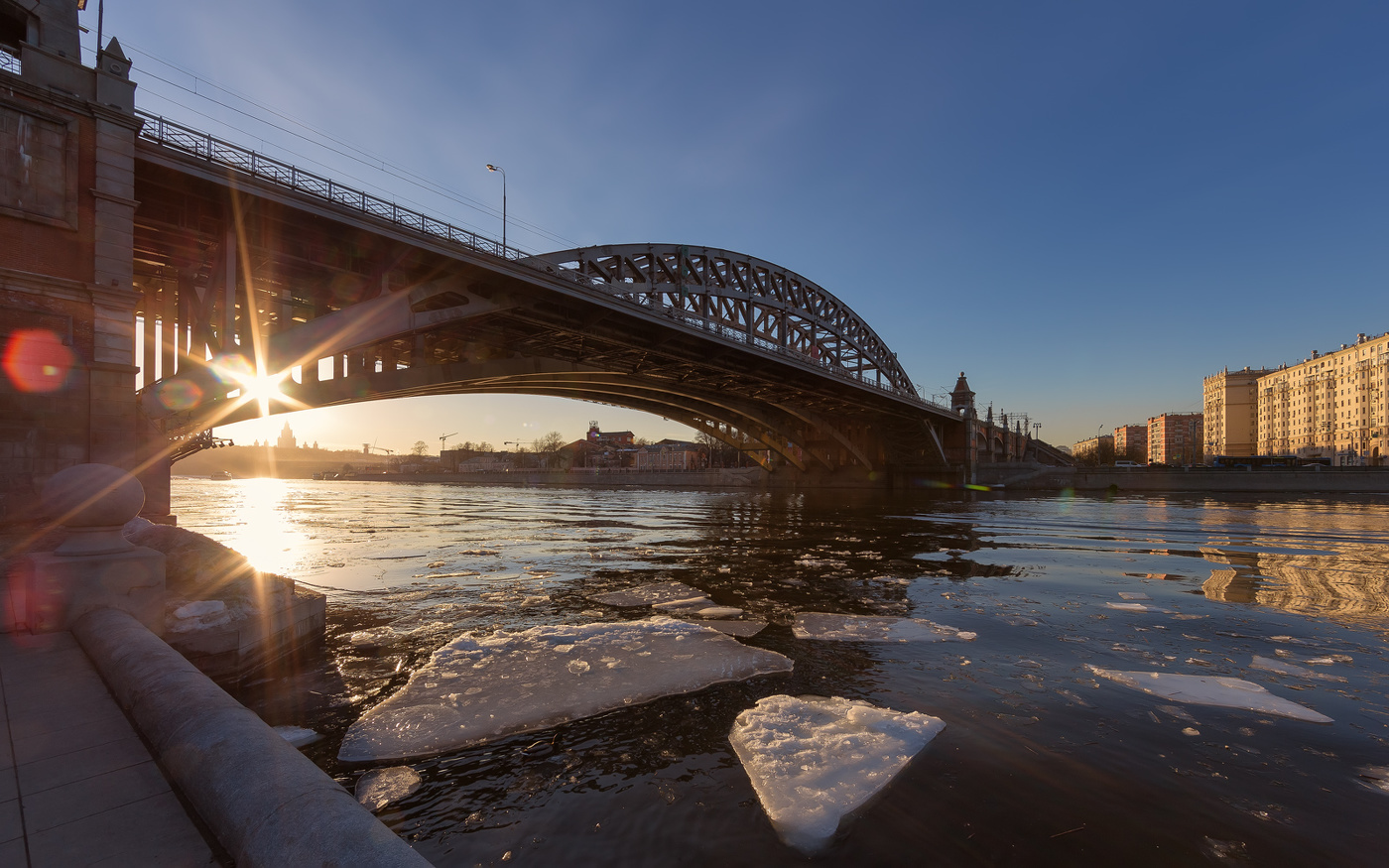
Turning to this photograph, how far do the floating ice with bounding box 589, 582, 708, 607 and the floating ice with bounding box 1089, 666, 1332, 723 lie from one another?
564cm

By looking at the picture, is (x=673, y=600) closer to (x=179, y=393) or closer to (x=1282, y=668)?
(x=1282, y=668)

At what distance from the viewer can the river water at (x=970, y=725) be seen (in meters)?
3.15

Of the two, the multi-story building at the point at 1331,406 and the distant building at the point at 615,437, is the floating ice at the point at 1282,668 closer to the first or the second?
the multi-story building at the point at 1331,406

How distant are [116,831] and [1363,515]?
144ft

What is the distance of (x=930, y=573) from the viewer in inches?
476

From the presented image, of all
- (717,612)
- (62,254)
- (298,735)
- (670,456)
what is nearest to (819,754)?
(298,735)

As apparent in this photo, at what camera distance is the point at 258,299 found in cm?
2741

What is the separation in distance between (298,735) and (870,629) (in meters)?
6.02

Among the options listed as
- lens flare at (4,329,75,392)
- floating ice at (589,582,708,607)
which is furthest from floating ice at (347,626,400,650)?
lens flare at (4,329,75,392)

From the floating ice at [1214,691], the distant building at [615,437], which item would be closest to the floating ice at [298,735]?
the floating ice at [1214,691]

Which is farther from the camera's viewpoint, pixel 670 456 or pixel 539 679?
pixel 670 456

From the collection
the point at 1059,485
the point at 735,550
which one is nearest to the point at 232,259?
the point at 735,550

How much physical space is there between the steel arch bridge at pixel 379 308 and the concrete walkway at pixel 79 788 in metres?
19.2

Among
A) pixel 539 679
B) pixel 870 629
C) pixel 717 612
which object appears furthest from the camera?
pixel 717 612
